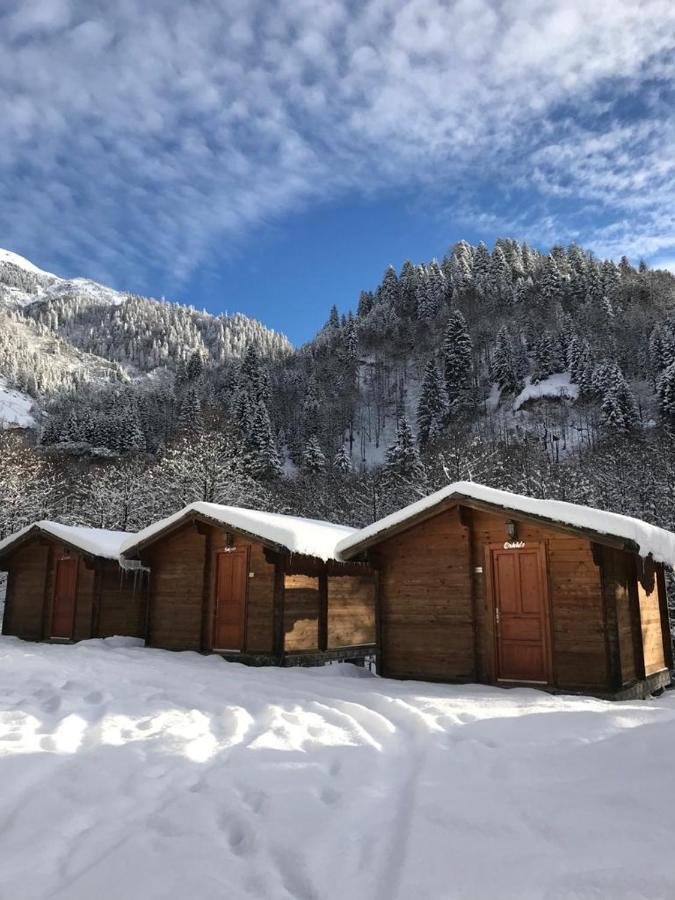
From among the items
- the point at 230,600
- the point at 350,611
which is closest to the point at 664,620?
the point at 350,611

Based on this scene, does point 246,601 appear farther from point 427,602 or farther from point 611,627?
point 611,627

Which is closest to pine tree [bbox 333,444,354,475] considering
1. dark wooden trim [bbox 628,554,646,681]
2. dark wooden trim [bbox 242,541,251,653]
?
dark wooden trim [bbox 242,541,251,653]

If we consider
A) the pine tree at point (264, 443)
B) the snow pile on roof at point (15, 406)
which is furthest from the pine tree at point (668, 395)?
the snow pile on roof at point (15, 406)

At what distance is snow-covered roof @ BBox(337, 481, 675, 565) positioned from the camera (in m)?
8.90

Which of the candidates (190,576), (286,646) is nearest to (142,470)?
(190,576)

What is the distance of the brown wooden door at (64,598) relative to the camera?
709 inches

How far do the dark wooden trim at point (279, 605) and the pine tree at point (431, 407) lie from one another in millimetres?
57328

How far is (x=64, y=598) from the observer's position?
18.4m

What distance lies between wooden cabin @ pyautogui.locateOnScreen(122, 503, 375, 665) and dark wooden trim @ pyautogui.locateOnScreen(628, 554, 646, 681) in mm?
6091

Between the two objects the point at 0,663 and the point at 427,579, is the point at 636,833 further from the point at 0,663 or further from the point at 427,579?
the point at 0,663

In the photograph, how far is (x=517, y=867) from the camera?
3486mm

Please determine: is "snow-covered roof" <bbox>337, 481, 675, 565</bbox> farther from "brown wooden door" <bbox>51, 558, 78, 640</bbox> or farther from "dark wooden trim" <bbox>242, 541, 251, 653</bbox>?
"brown wooden door" <bbox>51, 558, 78, 640</bbox>

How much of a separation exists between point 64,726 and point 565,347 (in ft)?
261

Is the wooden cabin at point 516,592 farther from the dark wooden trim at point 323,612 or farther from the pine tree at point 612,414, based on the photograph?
the pine tree at point 612,414
